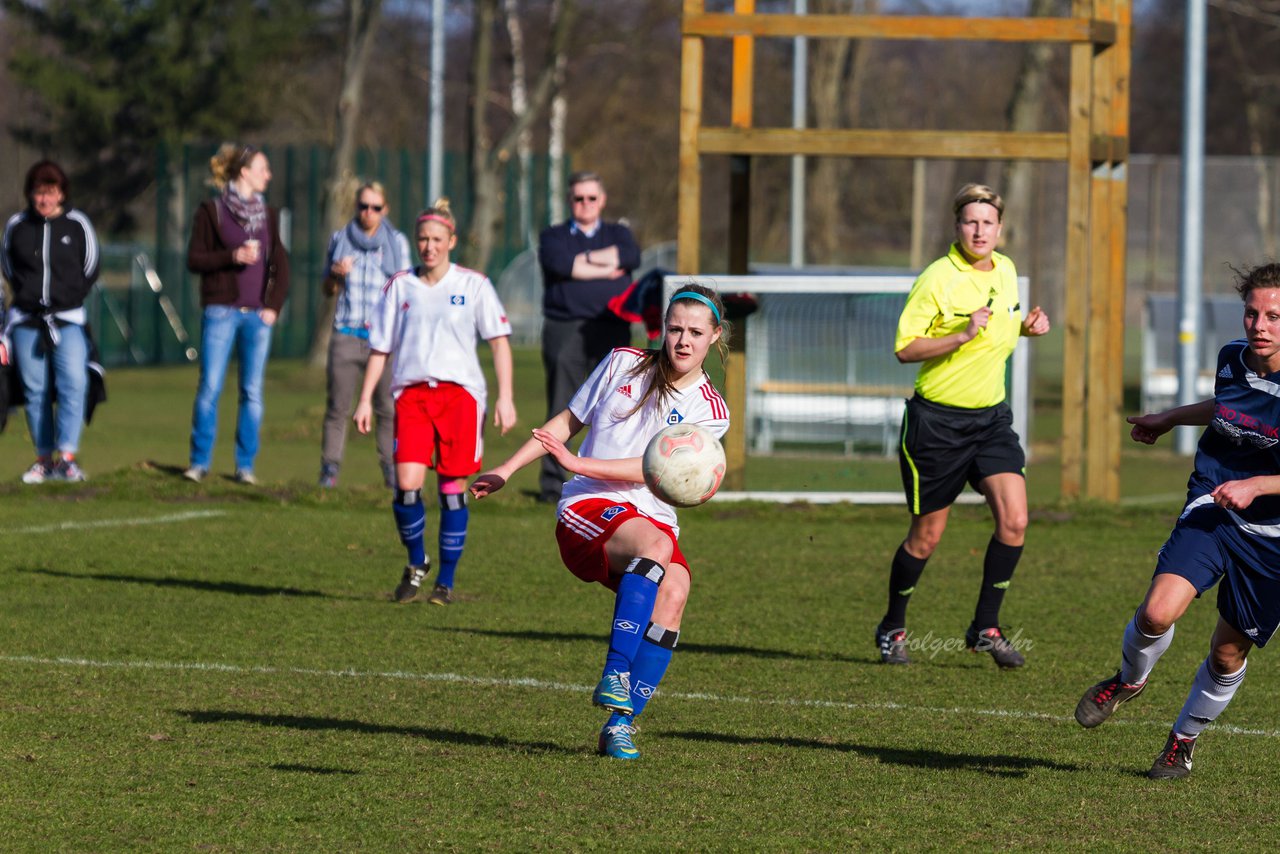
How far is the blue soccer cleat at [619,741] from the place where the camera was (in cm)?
572

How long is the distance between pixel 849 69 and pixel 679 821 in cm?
3466

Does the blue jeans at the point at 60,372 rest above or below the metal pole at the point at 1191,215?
below

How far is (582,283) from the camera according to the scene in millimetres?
12070

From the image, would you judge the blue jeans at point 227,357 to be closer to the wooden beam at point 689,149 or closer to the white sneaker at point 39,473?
the white sneaker at point 39,473

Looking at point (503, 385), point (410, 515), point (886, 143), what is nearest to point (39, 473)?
point (410, 515)

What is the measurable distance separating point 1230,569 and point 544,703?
2409 millimetres

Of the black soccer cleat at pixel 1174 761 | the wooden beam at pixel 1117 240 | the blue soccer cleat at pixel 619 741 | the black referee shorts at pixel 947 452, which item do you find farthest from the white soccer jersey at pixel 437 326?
the wooden beam at pixel 1117 240

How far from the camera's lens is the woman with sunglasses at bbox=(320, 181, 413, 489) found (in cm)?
1212

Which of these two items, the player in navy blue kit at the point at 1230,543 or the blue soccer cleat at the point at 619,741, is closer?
the player in navy blue kit at the point at 1230,543

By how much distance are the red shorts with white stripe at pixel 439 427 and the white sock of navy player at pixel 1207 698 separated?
4.05 metres

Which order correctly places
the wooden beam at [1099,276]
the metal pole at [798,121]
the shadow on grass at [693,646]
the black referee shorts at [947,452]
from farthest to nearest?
the metal pole at [798,121] < the wooden beam at [1099,276] < the shadow on grass at [693,646] < the black referee shorts at [947,452]

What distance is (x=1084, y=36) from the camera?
12156 millimetres

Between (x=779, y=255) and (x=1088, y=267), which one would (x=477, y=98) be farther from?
(x=1088, y=267)

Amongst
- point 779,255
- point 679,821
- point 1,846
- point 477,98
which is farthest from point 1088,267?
point 779,255
